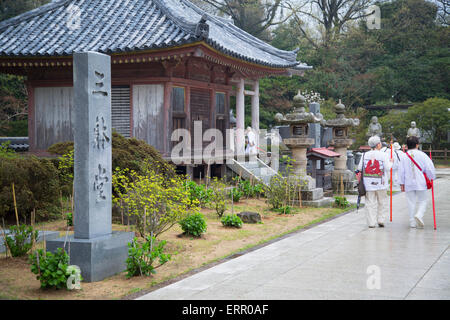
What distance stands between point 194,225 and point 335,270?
3120mm

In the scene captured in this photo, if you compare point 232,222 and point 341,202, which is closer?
point 232,222

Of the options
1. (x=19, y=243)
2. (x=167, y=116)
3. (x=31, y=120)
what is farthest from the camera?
(x=31, y=120)

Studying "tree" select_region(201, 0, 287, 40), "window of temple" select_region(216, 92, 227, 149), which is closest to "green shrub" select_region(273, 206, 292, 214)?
"window of temple" select_region(216, 92, 227, 149)

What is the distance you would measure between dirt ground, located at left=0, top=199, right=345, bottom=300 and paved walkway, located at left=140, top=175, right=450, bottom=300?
17.8 inches

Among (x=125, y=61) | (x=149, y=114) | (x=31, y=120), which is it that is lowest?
(x=31, y=120)

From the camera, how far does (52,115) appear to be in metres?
15.1

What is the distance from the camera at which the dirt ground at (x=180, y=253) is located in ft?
18.2

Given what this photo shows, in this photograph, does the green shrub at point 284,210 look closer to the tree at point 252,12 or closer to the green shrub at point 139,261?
the green shrub at point 139,261

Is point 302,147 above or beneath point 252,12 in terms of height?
beneath

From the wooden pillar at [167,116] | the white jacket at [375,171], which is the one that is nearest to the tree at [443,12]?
the wooden pillar at [167,116]

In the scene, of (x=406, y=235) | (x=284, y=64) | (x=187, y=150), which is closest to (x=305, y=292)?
(x=406, y=235)

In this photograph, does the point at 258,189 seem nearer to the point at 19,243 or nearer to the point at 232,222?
the point at 232,222

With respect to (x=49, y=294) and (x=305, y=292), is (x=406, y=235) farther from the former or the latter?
(x=49, y=294)

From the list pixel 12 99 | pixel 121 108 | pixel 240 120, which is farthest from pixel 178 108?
pixel 12 99
